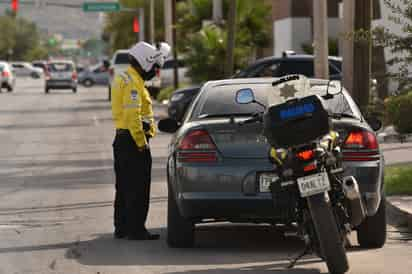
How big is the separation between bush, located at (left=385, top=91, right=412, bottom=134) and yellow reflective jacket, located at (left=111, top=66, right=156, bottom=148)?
165 inches

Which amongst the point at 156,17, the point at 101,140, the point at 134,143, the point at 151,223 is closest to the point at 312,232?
the point at 134,143

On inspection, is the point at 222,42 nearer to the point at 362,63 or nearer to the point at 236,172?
the point at 362,63

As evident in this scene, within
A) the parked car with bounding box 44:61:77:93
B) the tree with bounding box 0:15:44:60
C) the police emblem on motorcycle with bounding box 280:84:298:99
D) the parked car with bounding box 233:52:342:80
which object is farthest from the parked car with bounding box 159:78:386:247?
the tree with bounding box 0:15:44:60

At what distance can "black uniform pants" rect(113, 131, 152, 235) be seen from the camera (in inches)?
464

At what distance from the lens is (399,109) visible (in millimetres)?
16000

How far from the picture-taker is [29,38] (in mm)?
162250

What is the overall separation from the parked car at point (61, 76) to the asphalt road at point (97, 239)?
126 feet

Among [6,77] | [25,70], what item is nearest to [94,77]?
[6,77]

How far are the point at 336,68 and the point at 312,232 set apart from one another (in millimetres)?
18276

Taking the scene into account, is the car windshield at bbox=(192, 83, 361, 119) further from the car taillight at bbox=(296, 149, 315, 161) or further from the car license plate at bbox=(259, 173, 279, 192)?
the car taillight at bbox=(296, 149, 315, 161)

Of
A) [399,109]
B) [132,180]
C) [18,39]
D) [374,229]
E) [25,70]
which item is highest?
[399,109]

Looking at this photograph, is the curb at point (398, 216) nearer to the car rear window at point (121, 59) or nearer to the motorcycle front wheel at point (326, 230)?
the motorcycle front wheel at point (326, 230)

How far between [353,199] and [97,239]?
3296 millimetres

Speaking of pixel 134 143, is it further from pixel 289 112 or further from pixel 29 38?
pixel 29 38
